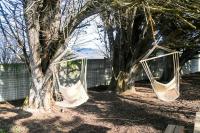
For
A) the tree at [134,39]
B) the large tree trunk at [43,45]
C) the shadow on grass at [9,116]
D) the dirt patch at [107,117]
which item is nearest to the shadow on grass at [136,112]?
the dirt patch at [107,117]

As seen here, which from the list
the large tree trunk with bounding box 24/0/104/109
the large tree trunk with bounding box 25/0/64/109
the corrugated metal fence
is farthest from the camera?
the corrugated metal fence

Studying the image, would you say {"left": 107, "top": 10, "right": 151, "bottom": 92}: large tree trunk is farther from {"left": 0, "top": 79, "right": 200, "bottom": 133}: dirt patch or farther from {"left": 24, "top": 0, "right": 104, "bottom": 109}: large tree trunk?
{"left": 24, "top": 0, "right": 104, "bottom": 109}: large tree trunk

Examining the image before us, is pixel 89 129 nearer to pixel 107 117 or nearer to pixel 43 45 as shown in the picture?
pixel 107 117

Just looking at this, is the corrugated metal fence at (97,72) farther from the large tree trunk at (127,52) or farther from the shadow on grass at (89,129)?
the shadow on grass at (89,129)

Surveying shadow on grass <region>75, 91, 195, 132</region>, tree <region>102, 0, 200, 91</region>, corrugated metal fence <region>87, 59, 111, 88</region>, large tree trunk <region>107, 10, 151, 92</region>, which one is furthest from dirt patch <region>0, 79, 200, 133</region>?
corrugated metal fence <region>87, 59, 111, 88</region>

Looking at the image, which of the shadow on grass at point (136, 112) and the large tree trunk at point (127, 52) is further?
the large tree trunk at point (127, 52)

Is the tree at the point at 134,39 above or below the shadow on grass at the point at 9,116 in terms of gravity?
above

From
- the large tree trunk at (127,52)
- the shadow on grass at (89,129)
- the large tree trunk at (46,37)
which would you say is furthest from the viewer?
the large tree trunk at (127,52)

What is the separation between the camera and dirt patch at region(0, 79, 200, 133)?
9656 mm

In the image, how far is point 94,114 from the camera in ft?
37.2

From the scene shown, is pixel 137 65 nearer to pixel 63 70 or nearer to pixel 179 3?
pixel 63 70

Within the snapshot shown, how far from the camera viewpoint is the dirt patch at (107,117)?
966 centimetres

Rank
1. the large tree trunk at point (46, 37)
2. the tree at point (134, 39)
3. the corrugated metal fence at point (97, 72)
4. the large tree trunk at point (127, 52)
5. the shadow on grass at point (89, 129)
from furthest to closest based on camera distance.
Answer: the corrugated metal fence at point (97, 72)
the large tree trunk at point (127, 52)
the tree at point (134, 39)
the large tree trunk at point (46, 37)
the shadow on grass at point (89, 129)

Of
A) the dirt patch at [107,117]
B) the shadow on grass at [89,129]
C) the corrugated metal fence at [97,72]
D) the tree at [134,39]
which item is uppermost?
the tree at [134,39]
